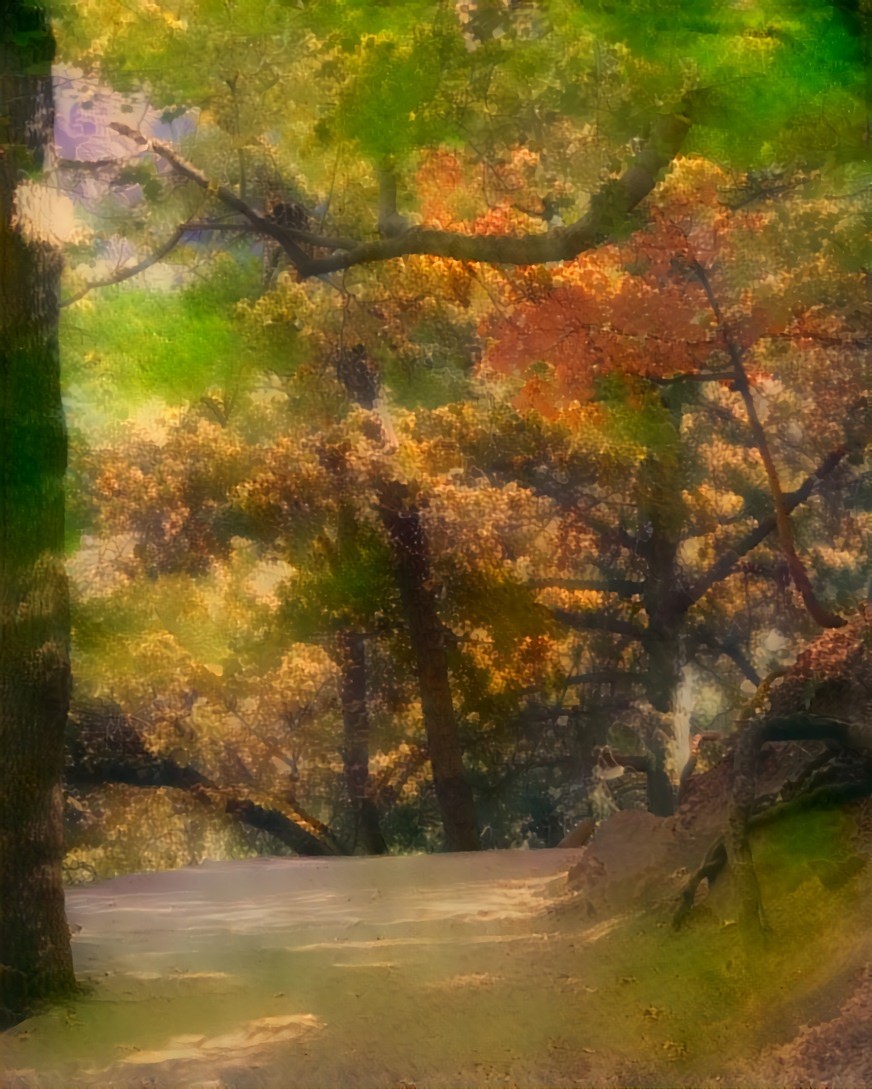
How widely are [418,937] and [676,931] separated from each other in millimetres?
1849

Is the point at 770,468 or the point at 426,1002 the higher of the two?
the point at 770,468

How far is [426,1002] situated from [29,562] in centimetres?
341

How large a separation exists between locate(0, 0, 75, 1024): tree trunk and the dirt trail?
53 cm

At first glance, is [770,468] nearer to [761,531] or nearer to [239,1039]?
[761,531]

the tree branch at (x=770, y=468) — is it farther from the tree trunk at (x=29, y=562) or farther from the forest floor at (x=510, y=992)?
the tree trunk at (x=29, y=562)

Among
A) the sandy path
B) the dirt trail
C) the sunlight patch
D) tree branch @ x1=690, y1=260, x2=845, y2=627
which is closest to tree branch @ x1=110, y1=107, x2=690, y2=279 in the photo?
tree branch @ x1=690, y1=260, x2=845, y2=627

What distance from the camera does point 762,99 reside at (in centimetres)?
827

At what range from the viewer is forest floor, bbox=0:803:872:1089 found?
527 cm

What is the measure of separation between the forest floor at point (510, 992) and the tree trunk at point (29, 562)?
21.3 inches

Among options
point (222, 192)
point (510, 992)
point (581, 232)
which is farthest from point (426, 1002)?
point (222, 192)

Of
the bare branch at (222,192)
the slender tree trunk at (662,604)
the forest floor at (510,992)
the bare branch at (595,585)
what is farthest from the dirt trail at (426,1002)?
the slender tree trunk at (662,604)

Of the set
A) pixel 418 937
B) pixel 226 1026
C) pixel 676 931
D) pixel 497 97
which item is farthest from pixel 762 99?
pixel 226 1026

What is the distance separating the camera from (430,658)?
580 inches

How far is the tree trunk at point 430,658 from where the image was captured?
1436cm
